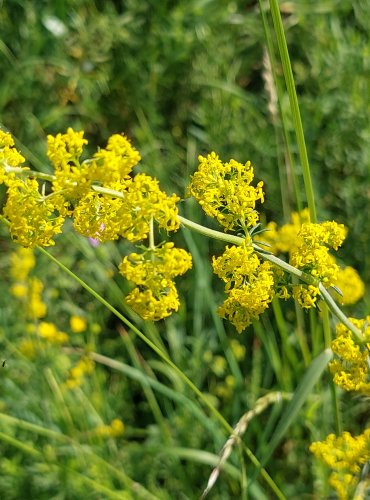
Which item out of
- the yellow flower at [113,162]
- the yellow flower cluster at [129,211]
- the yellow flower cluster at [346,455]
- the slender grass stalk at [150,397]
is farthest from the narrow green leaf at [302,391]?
the slender grass stalk at [150,397]

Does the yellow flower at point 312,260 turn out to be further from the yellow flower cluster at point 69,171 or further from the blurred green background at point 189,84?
the blurred green background at point 189,84

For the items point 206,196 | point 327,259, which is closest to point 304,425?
point 327,259

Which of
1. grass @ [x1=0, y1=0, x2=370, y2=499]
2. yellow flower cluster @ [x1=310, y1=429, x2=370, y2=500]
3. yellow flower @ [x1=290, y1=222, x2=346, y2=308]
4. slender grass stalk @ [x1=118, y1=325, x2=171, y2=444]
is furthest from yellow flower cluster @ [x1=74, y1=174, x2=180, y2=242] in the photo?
slender grass stalk @ [x1=118, y1=325, x2=171, y2=444]

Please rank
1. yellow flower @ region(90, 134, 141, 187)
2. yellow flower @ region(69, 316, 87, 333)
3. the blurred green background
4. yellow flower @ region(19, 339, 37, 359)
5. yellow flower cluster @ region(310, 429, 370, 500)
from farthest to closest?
the blurred green background
yellow flower @ region(69, 316, 87, 333)
yellow flower @ region(19, 339, 37, 359)
yellow flower cluster @ region(310, 429, 370, 500)
yellow flower @ region(90, 134, 141, 187)

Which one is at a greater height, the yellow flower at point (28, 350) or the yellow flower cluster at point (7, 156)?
the yellow flower cluster at point (7, 156)

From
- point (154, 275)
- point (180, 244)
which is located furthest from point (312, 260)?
point (180, 244)

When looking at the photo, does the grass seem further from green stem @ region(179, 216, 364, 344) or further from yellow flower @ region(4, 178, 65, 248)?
yellow flower @ region(4, 178, 65, 248)

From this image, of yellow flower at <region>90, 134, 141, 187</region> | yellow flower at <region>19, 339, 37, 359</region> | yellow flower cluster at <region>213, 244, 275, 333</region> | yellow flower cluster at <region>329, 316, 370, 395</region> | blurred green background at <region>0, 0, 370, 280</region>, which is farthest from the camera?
blurred green background at <region>0, 0, 370, 280</region>
